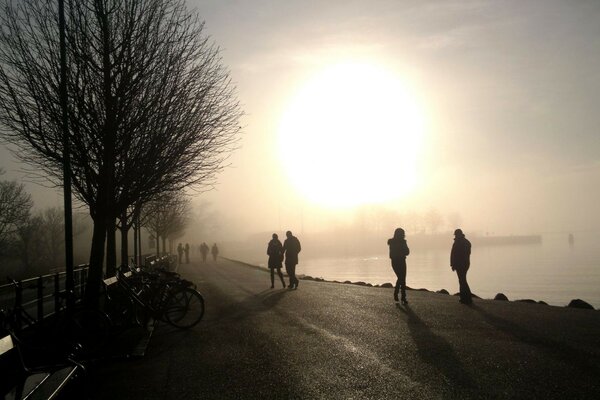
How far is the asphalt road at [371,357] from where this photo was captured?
6.19m

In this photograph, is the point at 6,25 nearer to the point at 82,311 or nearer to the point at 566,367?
the point at 82,311

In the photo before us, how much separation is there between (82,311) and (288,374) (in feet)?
13.9

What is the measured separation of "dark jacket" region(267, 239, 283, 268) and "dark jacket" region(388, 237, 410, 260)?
670 cm

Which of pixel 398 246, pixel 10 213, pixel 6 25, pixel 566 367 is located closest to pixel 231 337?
pixel 566 367

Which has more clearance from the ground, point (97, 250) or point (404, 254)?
point (97, 250)

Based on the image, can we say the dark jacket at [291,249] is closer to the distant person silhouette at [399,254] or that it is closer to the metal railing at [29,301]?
the distant person silhouette at [399,254]

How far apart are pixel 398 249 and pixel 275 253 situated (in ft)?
23.1

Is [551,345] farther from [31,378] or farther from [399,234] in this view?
[399,234]

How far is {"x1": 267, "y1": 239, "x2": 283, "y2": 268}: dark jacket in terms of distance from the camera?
2156 cm

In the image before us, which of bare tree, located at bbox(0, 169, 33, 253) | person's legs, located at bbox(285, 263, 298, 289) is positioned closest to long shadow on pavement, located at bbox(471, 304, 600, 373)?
person's legs, located at bbox(285, 263, 298, 289)

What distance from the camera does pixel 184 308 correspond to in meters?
11.5

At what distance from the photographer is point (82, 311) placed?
9391 mm

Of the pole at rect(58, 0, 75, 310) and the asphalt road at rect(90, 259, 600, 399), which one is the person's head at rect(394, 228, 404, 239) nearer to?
the asphalt road at rect(90, 259, 600, 399)

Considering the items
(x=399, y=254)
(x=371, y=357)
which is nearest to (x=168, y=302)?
(x=371, y=357)
